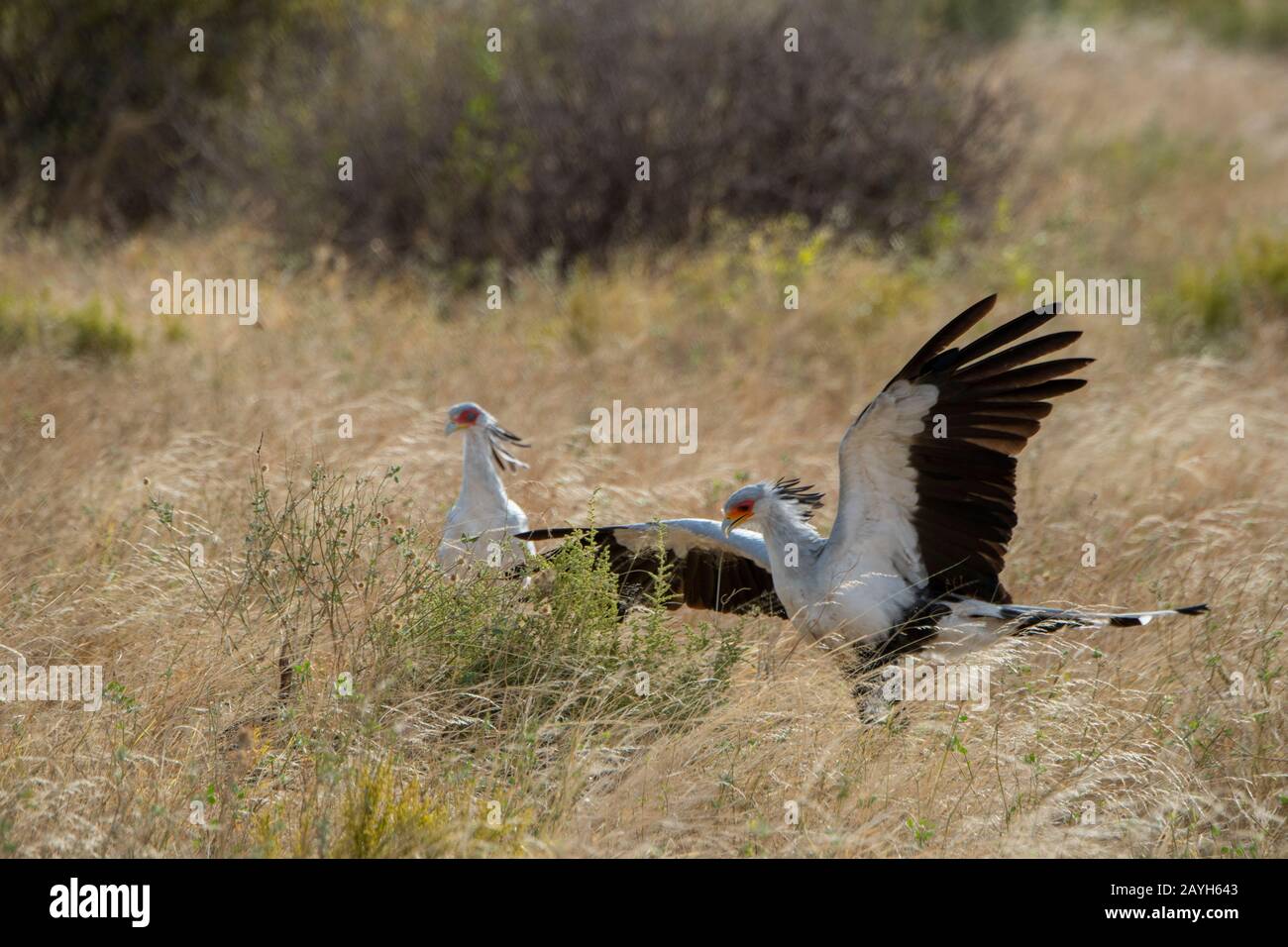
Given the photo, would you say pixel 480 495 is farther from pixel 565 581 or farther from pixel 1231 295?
pixel 1231 295

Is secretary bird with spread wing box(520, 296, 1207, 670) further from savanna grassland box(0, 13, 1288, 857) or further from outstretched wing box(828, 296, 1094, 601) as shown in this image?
savanna grassland box(0, 13, 1288, 857)

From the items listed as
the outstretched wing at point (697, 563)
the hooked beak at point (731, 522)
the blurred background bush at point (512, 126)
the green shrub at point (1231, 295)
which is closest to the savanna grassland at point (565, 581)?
the green shrub at point (1231, 295)

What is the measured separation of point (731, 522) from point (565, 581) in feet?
2.21

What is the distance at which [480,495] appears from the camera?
579 centimetres

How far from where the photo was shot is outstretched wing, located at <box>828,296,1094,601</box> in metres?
4.67

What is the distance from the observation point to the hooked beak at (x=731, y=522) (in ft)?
16.9

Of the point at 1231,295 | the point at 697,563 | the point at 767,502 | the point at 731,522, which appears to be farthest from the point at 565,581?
the point at 1231,295

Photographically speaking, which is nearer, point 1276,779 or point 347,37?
point 1276,779

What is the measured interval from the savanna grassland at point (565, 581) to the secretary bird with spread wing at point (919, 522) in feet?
0.71

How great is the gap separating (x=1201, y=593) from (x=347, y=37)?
1155cm

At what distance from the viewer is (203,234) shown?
38.7ft

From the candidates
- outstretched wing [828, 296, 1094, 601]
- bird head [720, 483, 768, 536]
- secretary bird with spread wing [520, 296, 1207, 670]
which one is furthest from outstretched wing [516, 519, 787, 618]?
outstretched wing [828, 296, 1094, 601]
